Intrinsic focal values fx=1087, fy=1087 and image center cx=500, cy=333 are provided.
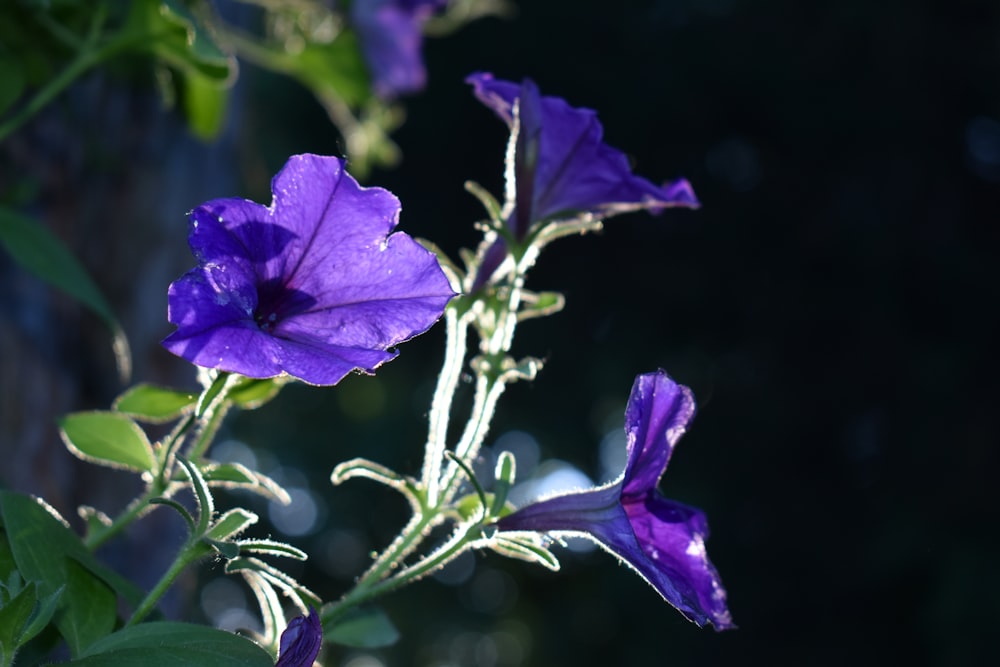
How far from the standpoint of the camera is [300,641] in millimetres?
712

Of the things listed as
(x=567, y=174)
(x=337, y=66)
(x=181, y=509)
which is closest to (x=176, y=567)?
(x=181, y=509)

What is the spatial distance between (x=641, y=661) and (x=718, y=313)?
87.0 inches

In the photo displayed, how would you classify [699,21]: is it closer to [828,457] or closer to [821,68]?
[821,68]

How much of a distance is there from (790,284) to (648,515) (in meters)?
Answer: 5.77

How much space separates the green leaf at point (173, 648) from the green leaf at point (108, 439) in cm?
22

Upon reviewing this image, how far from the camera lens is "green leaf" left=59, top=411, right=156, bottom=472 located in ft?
3.07

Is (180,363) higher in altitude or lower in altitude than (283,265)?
lower

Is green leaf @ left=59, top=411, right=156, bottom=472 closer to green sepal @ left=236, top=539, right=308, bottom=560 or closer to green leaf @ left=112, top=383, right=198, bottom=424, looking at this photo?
green leaf @ left=112, top=383, right=198, bottom=424

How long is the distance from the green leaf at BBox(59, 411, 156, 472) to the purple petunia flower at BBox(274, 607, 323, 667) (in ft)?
0.93

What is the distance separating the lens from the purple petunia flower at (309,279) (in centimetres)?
78

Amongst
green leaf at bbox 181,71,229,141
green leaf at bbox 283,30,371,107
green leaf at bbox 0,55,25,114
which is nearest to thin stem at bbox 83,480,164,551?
green leaf at bbox 0,55,25,114

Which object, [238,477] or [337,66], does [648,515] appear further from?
[337,66]

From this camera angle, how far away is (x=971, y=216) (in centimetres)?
635

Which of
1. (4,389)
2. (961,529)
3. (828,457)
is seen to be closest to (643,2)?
(828,457)
